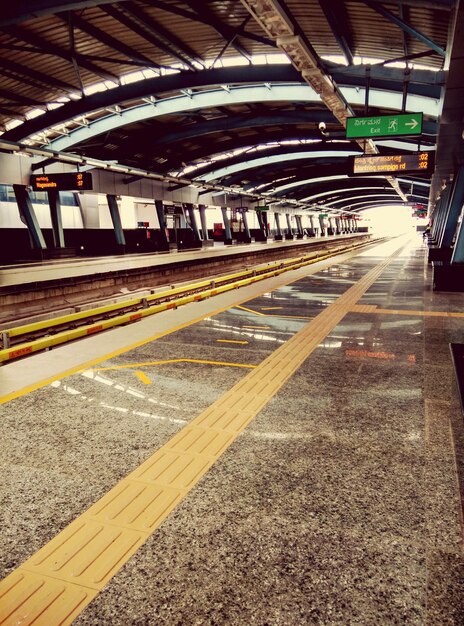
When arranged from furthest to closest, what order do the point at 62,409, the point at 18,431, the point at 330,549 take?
the point at 62,409 → the point at 18,431 → the point at 330,549

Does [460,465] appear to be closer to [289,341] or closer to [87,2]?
[289,341]

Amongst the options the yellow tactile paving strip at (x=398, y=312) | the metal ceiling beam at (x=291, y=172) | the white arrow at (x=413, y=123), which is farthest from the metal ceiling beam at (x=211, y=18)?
the metal ceiling beam at (x=291, y=172)

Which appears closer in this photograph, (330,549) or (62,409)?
(330,549)

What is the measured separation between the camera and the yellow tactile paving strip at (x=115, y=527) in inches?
72.2

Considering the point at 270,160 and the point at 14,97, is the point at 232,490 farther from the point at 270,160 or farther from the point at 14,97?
the point at 270,160

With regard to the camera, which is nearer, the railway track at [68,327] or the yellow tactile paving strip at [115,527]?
the yellow tactile paving strip at [115,527]

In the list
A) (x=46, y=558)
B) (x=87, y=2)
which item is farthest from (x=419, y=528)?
(x=87, y=2)

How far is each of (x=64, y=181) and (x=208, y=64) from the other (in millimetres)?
9386

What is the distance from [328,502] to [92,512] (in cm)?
131

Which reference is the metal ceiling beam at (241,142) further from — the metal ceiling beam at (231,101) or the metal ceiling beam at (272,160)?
the metal ceiling beam at (231,101)

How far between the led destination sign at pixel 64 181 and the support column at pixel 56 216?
236cm

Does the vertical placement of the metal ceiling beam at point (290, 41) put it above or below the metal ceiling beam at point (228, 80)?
below

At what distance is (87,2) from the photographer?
10.7 metres

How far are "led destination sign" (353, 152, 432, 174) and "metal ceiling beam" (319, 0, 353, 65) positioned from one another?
349cm
